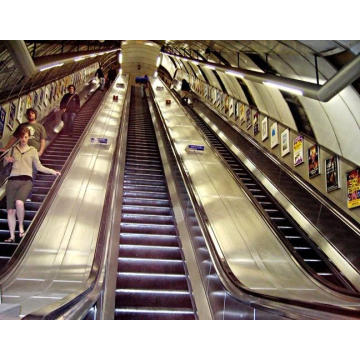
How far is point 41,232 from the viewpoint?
15.9 ft

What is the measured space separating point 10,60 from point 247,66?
27.0 feet

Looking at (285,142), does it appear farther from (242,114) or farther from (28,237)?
(28,237)

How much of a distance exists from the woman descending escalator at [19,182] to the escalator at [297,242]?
3285 mm

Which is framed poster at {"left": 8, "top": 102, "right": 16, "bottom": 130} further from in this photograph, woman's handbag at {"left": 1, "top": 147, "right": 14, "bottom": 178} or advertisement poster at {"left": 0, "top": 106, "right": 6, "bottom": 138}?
woman's handbag at {"left": 1, "top": 147, "right": 14, "bottom": 178}

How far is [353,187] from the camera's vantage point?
664 cm

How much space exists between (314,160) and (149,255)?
4.54m

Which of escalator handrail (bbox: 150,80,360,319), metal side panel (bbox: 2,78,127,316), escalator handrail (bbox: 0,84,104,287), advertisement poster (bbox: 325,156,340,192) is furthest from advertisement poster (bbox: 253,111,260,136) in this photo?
escalator handrail (bbox: 150,80,360,319)

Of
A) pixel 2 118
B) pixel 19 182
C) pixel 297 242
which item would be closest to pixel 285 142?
pixel 297 242

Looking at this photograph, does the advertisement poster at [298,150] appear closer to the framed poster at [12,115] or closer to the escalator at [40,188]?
the escalator at [40,188]

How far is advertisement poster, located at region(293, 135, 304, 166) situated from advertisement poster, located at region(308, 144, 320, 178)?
39 centimetres

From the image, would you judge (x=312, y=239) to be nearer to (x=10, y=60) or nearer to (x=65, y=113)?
(x=10, y=60)

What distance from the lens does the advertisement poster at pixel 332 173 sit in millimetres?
7152

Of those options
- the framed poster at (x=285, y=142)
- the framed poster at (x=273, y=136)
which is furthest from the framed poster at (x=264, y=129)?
the framed poster at (x=285, y=142)
